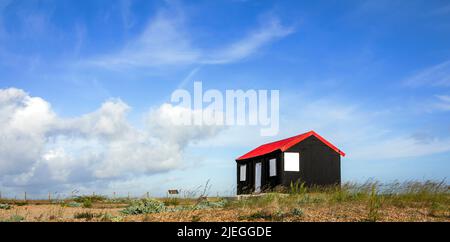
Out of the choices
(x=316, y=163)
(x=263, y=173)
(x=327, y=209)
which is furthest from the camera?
(x=263, y=173)

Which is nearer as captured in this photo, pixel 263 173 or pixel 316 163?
pixel 316 163

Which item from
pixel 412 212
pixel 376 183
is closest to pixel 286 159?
pixel 376 183

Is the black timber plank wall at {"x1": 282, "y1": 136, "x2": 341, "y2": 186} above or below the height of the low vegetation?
above

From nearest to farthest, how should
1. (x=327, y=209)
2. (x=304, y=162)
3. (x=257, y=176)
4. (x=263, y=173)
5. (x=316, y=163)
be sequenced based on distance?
1. (x=327, y=209)
2. (x=304, y=162)
3. (x=316, y=163)
4. (x=263, y=173)
5. (x=257, y=176)

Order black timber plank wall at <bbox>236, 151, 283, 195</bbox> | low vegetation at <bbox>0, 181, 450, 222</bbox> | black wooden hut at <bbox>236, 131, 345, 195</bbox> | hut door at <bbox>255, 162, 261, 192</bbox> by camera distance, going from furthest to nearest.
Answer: hut door at <bbox>255, 162, 261, 192</bbox> < black timber plank wall at <bbox>236, 151, 283, 195</bbox> < black wooden hut at <bbox>236, 131, 345, 195</bbox> < low vegetation at <bbox>0, 181, 450, 222</bbox>

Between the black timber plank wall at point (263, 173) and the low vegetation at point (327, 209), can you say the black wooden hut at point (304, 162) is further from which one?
the low vegetation at point (327, 209)

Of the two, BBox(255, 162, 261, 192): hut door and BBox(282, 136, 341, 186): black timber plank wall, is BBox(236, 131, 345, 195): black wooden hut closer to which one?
BBox(282, 136, 341, 186): black timber plank wall

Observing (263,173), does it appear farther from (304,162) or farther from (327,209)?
(327,209)

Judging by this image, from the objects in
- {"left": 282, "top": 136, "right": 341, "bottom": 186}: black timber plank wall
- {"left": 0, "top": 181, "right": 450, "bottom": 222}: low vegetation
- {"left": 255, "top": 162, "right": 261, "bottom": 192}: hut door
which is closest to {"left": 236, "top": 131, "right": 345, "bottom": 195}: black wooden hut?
{"left": 282, "top": 136, "right": 341, "bottom": 186}: black timber plank wall

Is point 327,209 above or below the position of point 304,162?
below

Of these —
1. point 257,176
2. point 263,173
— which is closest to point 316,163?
point 263,173
